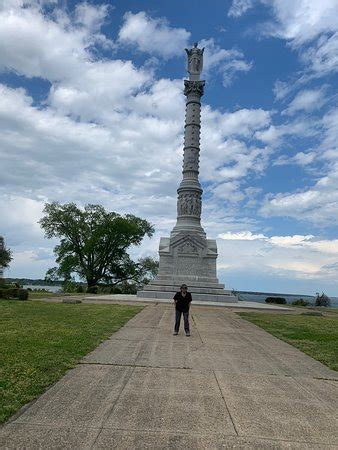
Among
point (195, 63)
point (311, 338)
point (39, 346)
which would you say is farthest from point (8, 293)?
point (195, 63)

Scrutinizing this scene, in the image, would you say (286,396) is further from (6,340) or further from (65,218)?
(65,218)

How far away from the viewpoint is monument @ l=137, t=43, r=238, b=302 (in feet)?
115

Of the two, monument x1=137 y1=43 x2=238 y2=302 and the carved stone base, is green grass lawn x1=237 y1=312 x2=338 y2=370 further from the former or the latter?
the carved stone base

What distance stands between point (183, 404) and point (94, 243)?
1830 inches

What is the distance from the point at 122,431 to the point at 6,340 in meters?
6.46

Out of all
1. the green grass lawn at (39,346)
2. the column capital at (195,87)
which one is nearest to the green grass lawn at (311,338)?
the green grass lawn at (39,346)

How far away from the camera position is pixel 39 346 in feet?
32.0

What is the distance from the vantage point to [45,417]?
5.31 meters

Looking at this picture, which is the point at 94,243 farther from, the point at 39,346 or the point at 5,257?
the point at 39,346

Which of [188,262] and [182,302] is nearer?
[182,302]

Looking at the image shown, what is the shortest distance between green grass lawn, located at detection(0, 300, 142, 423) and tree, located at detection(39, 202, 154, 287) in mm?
35646

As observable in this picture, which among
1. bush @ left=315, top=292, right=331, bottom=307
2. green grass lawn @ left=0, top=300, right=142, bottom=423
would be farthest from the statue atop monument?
green grass lawn @ left=0, top=300, right=142, bottom=423

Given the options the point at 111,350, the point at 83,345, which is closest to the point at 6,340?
the point at 83,345

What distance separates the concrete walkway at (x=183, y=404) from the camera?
4816mm
